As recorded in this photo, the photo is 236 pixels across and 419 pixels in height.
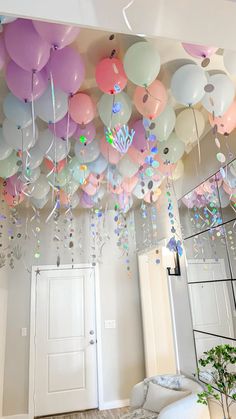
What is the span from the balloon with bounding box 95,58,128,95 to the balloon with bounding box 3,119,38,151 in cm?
60

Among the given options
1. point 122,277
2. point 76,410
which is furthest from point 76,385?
point 122,277

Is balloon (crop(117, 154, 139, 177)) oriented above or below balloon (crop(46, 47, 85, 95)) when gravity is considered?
below

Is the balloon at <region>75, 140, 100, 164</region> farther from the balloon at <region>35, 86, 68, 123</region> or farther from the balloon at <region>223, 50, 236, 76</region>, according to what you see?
the balloon at <region>223, 50, 236, 76</region>

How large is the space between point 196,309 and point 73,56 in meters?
2.22

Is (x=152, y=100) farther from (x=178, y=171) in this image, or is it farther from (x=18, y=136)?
(x=178, y=171)

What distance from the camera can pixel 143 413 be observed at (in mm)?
2375

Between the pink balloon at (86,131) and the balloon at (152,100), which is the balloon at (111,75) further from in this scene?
the pink balloon at (86,131)

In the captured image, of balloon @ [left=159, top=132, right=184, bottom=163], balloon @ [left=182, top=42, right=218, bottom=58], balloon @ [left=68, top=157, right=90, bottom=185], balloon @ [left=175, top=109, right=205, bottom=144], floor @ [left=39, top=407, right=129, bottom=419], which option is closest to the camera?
balloon @ [left=182, top=42, right=218, bottom=58]

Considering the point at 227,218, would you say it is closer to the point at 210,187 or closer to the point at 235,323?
the point at 210,187

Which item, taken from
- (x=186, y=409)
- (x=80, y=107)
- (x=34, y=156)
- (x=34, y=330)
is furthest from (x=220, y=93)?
(x=34, y=330)


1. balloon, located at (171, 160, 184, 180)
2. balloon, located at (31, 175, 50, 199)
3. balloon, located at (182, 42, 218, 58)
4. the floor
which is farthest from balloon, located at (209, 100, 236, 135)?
the floor

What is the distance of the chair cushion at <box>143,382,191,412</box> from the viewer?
7.60 ft

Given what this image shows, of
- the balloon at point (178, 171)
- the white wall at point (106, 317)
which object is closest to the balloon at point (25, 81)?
the balloon at point (178, 171)

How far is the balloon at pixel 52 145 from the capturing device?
2.01m
